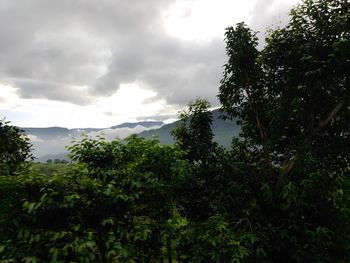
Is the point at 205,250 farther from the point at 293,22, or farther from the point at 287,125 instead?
the point at 293,22

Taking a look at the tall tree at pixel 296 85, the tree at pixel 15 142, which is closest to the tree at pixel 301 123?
the tall tree at pixel 296 85

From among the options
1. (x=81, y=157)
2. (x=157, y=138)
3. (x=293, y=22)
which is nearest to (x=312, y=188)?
(x=157, y=138)

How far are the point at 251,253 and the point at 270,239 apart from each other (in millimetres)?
1299

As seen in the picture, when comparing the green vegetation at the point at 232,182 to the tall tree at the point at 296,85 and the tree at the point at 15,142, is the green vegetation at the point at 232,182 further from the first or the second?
the tree at the point at 15,142

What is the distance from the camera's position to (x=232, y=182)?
9.42m

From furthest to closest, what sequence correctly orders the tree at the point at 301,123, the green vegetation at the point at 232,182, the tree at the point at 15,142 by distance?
1. the tree at the point at 15,142
2. the tree at the point at 301,123
3. the green vegetation at the point at 232,182

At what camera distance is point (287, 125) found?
10.4m

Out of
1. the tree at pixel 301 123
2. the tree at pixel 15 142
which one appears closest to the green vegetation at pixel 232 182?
the tree at pixel 301 123

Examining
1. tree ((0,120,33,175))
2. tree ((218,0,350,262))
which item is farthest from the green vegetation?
tree ((0,120,33,175))

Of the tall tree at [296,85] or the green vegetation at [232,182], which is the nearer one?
the green vegetation at [232,182]

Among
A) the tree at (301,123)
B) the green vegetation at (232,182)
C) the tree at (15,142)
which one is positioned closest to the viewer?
the green vegetation at (232,182)

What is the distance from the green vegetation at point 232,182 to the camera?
261 inches

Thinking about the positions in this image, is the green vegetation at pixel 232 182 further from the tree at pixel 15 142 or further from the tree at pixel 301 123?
the tree at pixel 15 142

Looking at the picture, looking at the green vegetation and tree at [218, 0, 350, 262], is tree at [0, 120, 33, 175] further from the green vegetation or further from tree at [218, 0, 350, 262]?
tree at [218, 0, 350, 262]
